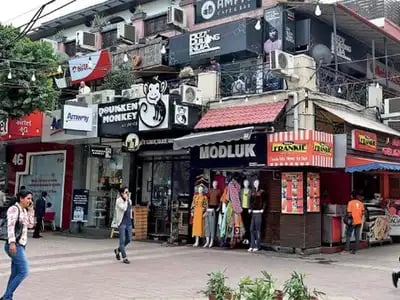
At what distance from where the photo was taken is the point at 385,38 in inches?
715

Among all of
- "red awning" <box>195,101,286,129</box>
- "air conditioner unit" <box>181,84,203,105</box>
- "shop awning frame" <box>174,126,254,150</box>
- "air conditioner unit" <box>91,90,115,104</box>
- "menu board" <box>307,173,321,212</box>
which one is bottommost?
"menu board" <box>307,173,321,212</box>

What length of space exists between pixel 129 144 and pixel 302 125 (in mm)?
5630

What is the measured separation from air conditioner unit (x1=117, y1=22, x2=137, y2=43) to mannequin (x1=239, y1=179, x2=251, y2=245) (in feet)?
32.3

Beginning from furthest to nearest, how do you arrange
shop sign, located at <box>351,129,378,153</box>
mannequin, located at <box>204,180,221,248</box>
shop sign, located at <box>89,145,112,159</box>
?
shop sign, located at <box>89,145,112,159</box>
mannequin, located at <box>204,180,221,248</box>
shop sign, located at <box>351,129,378,153</box>

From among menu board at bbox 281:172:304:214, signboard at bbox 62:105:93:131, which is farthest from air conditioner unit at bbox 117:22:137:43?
menu board at bbox 281:172:304:214

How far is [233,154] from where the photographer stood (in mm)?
14867

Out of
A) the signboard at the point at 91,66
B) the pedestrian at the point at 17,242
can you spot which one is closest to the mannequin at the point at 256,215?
the pedestrian at the point at 17,242

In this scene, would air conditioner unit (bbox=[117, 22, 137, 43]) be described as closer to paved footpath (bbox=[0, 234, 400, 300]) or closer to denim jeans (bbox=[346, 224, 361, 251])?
paved footpath (bbox=[0, 234, 400, 300])

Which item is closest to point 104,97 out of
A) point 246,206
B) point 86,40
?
point 246,206

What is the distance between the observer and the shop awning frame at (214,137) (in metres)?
13.6

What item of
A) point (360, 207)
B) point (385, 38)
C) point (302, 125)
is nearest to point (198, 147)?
point (302, 125)

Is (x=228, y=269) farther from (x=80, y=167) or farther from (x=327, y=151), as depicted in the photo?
(x=80, y=167)

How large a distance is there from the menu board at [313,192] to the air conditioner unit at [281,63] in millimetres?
2819

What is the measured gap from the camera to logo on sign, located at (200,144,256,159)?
1448 cm
